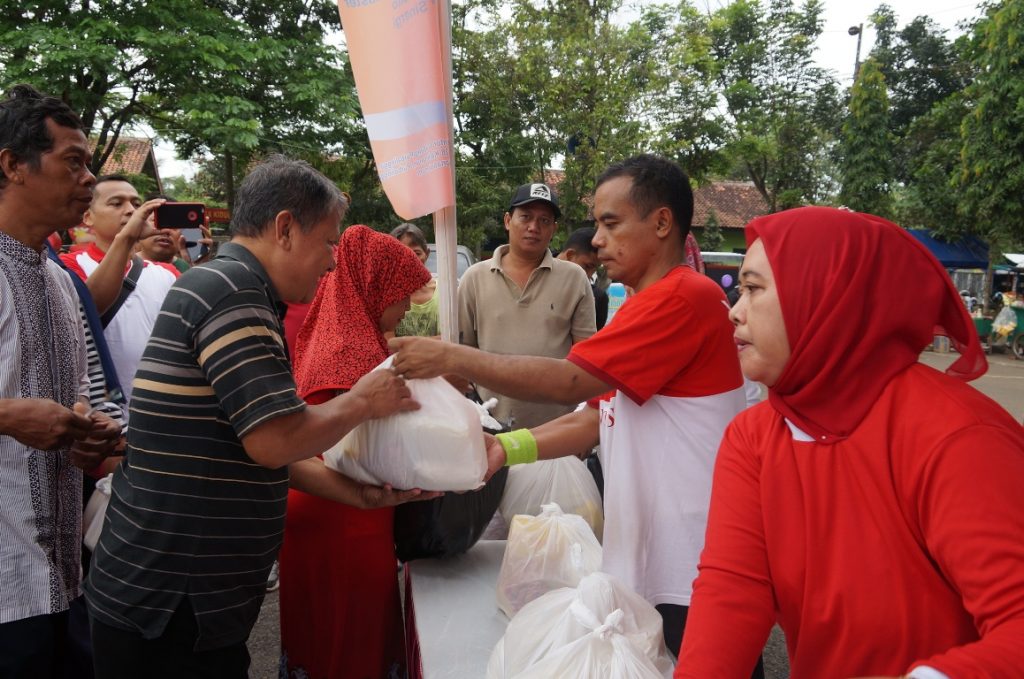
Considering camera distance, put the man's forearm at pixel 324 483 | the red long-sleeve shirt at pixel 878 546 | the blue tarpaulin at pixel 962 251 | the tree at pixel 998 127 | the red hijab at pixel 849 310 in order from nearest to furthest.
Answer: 1. the red long-sleeve shirt at pixel 878 546
2. the red hijab at pixel 849 310
3. the man's forearm at pixel 324 483
4. the tree at pixel 998 127
5. the blue tarpaulin at pixel 962 251

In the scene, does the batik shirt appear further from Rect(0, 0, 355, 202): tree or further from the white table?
Rect(0, 0, 355, 202): tree

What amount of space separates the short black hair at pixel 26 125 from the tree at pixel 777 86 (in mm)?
22046

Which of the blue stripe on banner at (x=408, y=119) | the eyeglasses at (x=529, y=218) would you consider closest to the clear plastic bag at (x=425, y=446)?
the blue stripe on banner at (x=408, y=119)

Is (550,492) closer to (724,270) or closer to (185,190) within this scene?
(724,270)

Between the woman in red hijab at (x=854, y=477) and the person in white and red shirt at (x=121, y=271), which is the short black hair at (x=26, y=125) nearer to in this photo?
the person in white and red shirt at (x=121, y=271)

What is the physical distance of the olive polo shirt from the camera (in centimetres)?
404

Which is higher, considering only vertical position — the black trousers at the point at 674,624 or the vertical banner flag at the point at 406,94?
the vertical banner flag at the point at 406,94

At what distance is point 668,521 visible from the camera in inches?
72.1

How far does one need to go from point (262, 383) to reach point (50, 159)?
988 millimetres

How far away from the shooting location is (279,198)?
171 cm

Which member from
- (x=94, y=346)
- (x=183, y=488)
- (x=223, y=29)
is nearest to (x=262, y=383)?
(x=183, y=488)

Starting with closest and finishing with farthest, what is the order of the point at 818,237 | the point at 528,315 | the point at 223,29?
the point at 818,237, the point at 528,315, the point at 223,29

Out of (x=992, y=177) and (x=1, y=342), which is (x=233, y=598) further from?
(x=992, y=177)

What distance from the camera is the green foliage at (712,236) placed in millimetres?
30688
